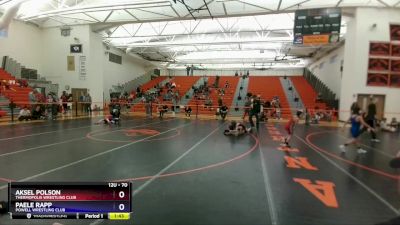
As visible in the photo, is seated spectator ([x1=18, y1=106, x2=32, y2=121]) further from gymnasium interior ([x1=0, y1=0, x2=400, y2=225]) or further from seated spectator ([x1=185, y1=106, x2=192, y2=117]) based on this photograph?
seated spectator ([x1=185, y1=106, x2=192, y2=117])

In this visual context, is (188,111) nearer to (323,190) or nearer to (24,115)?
(24,115)

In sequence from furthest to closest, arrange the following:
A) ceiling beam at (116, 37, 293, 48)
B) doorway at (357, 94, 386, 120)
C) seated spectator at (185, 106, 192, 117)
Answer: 1. ceiling beam at (116, 37, 293, 48)
2. seated spectator at (185, 106, 192, 117)
3. doorway at (357, 94, 386, 120)

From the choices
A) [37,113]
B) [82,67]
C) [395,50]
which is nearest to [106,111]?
[82,67]

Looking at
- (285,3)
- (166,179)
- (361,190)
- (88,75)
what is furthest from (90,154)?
(88,75)

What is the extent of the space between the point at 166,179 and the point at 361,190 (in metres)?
3.56

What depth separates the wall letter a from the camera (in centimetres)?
437

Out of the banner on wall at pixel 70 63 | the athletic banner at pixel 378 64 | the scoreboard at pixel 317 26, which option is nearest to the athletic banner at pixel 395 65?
the athletic banner at pixel 378 64

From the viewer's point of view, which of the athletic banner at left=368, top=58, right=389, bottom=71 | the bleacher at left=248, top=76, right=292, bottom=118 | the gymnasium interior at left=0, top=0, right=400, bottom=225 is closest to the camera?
the gymnasium interior at left=0, top=0, right=400, bottom=225

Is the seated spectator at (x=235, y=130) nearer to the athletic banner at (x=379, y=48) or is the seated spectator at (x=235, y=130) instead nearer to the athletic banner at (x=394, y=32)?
the athletic banner at (x=379, y=48)

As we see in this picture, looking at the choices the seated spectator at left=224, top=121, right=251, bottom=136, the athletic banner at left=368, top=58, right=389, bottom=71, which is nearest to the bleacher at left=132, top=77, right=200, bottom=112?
the seated spectator at left=224, top=121, right=251, bottom=136
